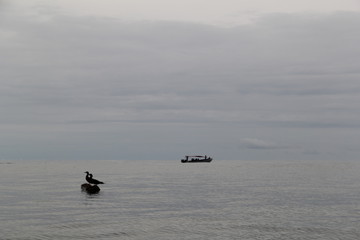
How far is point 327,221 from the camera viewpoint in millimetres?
41969

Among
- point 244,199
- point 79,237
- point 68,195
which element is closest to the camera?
point 79,237

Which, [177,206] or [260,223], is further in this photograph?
[177,206]

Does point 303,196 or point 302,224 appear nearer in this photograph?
point 302,224

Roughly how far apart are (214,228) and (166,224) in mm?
4731

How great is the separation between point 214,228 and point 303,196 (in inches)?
1265

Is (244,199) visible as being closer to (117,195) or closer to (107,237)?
(117,195)

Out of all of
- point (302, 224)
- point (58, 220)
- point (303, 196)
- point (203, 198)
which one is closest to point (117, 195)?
point (203, 198)

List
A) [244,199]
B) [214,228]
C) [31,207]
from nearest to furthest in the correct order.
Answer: [214,228], [31,207], [244,199]

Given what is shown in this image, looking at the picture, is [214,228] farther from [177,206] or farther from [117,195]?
[117,195]

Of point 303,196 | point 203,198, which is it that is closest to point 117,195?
point 203,198

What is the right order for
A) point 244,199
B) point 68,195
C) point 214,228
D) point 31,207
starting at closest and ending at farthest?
point 214,228 < point 31,207 < point 244,199 < point 68,195

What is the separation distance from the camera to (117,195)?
65.9 m

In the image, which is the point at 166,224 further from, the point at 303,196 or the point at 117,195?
the point at 303,196

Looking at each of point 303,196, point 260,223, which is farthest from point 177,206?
point 303,196
